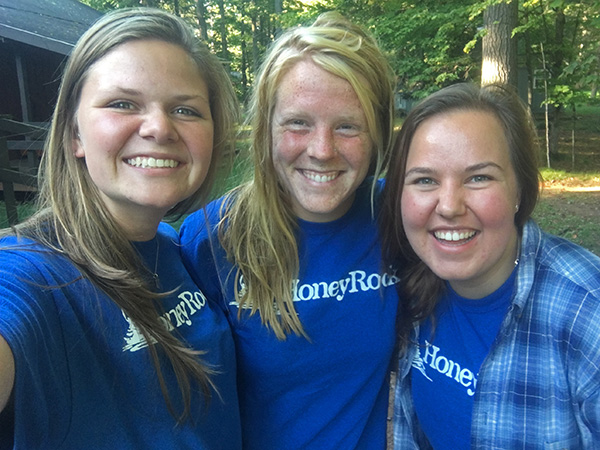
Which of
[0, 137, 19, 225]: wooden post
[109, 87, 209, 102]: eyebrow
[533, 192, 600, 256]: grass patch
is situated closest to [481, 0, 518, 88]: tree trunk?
[533, 192, 600, 256]: grass patch

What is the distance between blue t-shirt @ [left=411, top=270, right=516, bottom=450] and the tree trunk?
29.9 feet

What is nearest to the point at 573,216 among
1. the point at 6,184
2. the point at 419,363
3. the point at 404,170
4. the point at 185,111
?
the point at 419,363

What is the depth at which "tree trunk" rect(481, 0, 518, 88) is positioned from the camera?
987cm

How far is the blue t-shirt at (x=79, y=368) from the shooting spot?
3.69 ft

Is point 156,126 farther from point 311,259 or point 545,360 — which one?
point 545,360

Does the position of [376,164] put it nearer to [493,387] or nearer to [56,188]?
[493,387]

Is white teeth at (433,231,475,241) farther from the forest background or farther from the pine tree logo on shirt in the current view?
the forest background

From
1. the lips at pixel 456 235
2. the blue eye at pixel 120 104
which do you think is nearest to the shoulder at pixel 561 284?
the lips at pixel 456 235

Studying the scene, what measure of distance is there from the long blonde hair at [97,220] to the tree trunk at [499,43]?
31.6 feet

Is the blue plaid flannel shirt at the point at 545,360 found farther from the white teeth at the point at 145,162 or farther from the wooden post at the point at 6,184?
the wooden post at the point at 6,184

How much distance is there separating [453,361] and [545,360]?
13.9 inches

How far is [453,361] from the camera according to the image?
1902 mm

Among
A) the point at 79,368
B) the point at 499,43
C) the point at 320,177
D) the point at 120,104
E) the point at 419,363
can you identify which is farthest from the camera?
the point at 499,43

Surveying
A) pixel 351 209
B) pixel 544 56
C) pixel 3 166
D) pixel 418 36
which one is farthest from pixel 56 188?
pixel 544 56
